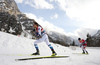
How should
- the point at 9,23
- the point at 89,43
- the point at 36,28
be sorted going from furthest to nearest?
1. the point at 9,23
2. the point at 89,43
3. the point at 36,28

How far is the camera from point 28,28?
161250mm

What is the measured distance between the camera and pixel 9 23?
320 ft

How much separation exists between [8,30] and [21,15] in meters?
116

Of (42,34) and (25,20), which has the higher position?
(25,20)

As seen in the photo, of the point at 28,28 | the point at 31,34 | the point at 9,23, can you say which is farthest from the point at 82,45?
the point at 28,28

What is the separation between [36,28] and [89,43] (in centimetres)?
6071

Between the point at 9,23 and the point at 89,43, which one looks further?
the point at 9,23

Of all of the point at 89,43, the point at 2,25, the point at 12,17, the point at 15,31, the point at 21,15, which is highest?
the point at 21,15

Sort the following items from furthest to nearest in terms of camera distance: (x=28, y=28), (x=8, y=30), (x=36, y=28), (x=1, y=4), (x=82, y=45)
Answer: (x=28, y=28)
(x=1, y=4)
(x=8, y=30)
(x=82, y=45)
(x=36, y=28)

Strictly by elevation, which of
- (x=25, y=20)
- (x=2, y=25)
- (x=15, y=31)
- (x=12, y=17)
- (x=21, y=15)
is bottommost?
(x=15, y=31)

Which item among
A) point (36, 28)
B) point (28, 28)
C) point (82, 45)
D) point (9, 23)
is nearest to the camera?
point (36, 28)

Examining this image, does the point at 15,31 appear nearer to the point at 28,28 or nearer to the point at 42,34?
the point at 28,28

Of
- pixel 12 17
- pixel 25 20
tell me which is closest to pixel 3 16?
pixel 12 17

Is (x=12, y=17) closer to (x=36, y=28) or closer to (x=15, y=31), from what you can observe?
(x=15, y=31)
